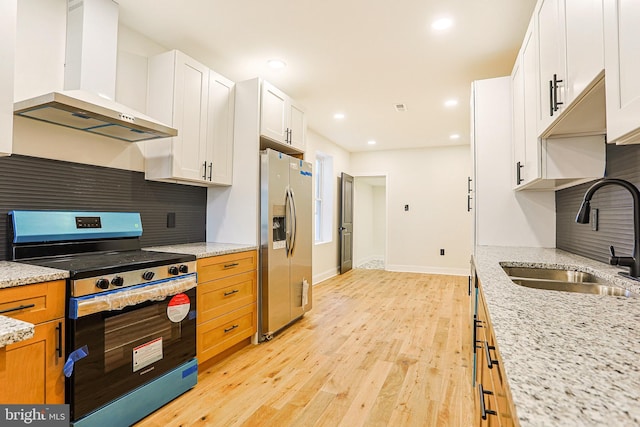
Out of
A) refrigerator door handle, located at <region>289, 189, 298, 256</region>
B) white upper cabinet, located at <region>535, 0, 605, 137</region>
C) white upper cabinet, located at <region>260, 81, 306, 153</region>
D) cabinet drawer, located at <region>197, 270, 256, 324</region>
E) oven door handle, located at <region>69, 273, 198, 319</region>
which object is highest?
white upper cabinet, located at <region>260, 81, 306, 153</region>

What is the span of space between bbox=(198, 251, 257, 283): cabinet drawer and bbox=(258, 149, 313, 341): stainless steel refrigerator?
0.53ft

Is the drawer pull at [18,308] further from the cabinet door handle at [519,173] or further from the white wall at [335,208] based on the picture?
the white wall at [335,208]

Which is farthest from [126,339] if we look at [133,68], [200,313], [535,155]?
[535,155]

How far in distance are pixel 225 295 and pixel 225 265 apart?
0.78 feet

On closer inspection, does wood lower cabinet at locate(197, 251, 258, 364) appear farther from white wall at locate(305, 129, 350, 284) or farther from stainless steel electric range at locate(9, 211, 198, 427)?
white wall at locate(305, 129, 350, 284)

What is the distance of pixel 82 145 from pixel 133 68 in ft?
2.50

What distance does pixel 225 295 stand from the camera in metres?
2.60

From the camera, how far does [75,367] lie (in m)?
1.56

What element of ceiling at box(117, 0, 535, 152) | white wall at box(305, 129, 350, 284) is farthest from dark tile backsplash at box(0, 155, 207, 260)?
white wall at box(305, 129, 350, 284)

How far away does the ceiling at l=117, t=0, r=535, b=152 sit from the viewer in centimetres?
230

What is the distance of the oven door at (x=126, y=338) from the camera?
1585mm

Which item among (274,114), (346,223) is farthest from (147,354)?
(346,223)

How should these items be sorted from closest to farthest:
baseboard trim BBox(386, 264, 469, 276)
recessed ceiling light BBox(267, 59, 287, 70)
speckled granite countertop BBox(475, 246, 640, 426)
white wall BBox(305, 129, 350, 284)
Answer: speckled granite countertop BBox(475, 246, 640, 426) → recessed ceiling light BBox(267, 59, 287, 70) → white wall BBox(305, 129, 350, 284) → baseboard trim BBox(386, 264, 469, 276)

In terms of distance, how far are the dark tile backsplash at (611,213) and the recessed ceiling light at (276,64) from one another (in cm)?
258
